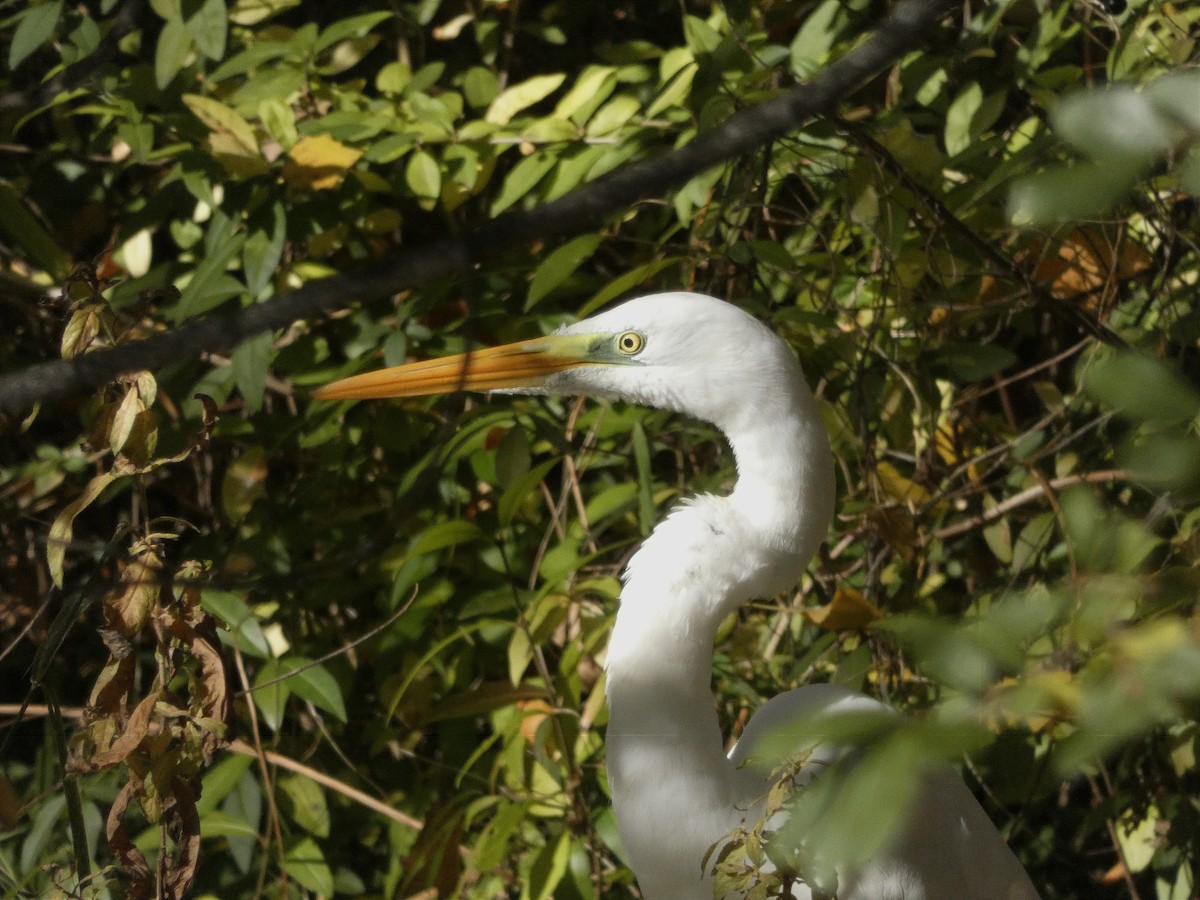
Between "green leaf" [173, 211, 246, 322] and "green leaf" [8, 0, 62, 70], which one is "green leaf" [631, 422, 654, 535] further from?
"green leaf" [8, 0, 62, 70]

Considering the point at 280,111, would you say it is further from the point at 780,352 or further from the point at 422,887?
the point at 422,887

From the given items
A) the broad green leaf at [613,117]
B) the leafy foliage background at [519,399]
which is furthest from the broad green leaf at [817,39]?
the broad green leaf at [613,117]

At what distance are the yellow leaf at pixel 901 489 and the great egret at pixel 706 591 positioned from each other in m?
0.65

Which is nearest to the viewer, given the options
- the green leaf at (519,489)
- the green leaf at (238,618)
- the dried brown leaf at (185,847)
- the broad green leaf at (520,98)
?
the dried brown leaf at (185,847)

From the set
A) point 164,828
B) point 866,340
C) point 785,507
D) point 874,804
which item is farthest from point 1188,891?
point 874,804

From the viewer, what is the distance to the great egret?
1278mm

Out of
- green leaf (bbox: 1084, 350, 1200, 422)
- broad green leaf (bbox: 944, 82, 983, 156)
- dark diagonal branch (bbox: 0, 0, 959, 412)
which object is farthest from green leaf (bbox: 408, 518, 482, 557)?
green leaf (bbox: 1084, 350, 1200, 422)

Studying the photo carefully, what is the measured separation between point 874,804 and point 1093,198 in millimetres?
239

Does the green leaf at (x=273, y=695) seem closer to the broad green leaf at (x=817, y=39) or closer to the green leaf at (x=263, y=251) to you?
the green leaf at (x=263, y=251)

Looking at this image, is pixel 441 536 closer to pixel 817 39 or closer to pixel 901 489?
pixel 901 489

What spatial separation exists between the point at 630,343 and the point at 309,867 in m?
1.08

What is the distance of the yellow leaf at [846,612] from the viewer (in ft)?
5.83

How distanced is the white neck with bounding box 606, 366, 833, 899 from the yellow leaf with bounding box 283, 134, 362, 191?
93 centimetres

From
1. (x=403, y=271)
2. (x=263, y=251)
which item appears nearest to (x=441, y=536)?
(x=263, y=251)
